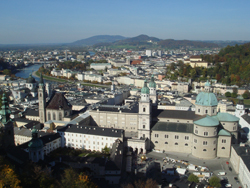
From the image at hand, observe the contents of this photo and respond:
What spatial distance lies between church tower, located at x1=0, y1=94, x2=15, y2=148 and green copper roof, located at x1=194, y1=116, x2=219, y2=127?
55.0 feet

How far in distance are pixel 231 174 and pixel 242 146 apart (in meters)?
2.99

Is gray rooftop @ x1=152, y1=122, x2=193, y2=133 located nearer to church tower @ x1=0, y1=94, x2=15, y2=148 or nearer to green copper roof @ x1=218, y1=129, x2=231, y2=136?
green copper roof @ x1=218, y1=129, x2=231, y2=136

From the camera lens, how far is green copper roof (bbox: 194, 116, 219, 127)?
25.2 meters

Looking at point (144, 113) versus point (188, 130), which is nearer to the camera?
point (188, 130)

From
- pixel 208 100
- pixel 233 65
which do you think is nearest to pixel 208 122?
pixel 208 100

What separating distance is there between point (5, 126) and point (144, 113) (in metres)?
13.3

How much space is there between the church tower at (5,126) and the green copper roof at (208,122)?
1675cm

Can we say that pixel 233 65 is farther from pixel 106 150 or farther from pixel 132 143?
pixel 106 150

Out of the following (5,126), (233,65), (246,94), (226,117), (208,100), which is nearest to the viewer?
(5,126)

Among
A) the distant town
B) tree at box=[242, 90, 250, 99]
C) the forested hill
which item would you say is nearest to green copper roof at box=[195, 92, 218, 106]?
the distant town

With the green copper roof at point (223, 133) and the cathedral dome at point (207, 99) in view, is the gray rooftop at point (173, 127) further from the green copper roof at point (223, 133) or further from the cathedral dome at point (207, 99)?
the cathedral dome at point (207, 99)

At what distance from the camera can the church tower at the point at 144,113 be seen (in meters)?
27.1

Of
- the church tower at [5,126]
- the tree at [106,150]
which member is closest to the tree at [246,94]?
the tree at [106,150]

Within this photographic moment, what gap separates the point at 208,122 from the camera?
25406 mm
